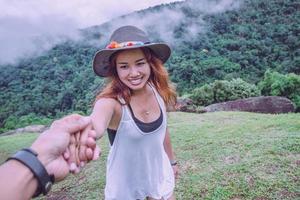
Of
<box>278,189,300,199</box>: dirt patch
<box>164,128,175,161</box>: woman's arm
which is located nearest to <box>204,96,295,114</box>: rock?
<box>278,189,300,199</box>: dirt patch

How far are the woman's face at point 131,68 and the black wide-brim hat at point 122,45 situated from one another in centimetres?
5

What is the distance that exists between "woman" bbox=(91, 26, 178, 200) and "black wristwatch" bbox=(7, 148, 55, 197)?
2.91 feet

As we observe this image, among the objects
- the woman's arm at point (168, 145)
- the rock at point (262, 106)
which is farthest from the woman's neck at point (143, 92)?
the rock at point (262, 106)

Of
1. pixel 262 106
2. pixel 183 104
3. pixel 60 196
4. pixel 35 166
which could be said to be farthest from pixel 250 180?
pixel 183 104

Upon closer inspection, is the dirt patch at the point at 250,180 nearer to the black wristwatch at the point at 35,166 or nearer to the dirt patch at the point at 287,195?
the dirt patch at the point at 287,195

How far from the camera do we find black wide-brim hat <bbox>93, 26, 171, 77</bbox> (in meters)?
2.21

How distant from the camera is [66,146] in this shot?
1.41 meters

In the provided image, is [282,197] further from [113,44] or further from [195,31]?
[195,31]

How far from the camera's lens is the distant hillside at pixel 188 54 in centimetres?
2470

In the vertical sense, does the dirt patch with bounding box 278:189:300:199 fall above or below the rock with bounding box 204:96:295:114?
above

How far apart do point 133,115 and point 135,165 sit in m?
0.33

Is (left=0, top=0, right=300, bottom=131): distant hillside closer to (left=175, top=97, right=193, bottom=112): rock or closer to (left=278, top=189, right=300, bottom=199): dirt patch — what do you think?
(left=175, top=97, right=193, bottom=112): rock

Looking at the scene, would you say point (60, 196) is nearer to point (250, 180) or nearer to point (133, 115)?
point (250, 180)

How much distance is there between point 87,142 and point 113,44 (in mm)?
847
